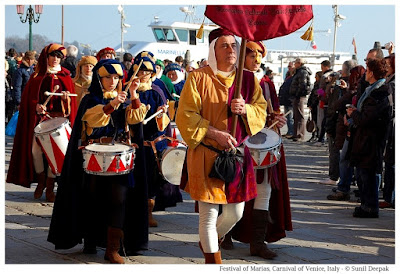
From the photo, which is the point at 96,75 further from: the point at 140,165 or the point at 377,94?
the point at 377,94

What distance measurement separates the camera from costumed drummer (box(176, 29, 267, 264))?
560cm

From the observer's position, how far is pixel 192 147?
5641 millimetres

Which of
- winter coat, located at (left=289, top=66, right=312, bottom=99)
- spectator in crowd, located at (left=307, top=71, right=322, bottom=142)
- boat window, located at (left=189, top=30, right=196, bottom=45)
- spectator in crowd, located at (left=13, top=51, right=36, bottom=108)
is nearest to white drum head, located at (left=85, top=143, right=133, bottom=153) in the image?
spectator in crowd, located at (left=307, top=71, right=322, bottom=142)

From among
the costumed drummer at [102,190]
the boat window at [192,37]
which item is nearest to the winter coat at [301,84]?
the costumed drummer at [102,190]

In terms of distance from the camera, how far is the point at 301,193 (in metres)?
10.5

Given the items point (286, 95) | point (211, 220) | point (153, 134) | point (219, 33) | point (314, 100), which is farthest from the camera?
point (286, 95)

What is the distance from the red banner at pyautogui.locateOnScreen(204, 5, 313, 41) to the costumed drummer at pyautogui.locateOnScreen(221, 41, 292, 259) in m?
1.08

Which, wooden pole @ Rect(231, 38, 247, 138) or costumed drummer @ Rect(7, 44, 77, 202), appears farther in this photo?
costumed drummer @ Rect(7, 44, 77, 202)

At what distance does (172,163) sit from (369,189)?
7.08 feet

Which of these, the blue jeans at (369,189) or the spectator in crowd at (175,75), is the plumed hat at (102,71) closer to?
the blue jeans at (369,189)

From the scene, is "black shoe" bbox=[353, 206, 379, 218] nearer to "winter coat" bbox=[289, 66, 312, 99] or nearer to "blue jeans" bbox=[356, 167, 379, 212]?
"blue jeans" bbox=[356, 167, 379, 212]

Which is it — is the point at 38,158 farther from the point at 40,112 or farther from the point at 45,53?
the point at 45,53

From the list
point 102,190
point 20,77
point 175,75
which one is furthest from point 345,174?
point 20,77

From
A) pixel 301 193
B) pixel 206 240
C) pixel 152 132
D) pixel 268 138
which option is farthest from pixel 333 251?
pixel 301 193
